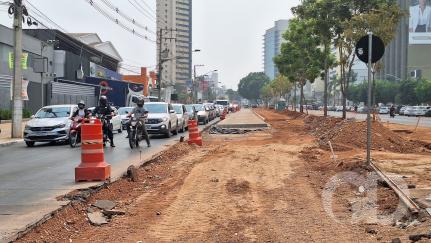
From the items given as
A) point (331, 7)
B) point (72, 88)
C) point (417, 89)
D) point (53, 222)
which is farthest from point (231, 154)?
point (417, 89)

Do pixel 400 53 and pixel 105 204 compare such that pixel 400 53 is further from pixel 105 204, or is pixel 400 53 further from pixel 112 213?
pixel 112 213

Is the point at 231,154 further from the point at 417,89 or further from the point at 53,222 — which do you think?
the point at 417,89

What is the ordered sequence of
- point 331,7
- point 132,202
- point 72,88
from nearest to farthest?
point 132,202 < point 331,7 < point 72,88

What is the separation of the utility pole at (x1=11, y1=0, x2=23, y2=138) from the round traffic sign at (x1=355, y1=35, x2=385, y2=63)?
57.0 ft

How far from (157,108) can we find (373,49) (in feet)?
51.3

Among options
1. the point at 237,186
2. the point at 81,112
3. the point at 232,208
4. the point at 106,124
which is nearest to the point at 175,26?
the point at 81,112

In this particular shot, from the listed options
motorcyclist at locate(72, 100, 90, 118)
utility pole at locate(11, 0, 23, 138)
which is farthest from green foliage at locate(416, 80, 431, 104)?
motorcyclist at locate(72, 100, 90, 118)

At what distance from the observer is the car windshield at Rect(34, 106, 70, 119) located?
2220 cm

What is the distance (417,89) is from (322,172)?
8344 cm

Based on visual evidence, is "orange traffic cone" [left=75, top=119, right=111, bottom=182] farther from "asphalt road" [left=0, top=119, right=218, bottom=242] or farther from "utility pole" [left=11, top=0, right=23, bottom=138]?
"utility pole" [left=11, top=0, right=23, bottom=138]

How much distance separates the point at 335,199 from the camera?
29.8ft

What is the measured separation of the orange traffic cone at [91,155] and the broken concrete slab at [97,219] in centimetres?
335

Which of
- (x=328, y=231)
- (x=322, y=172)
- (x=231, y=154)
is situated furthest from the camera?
(x=231, y=154)

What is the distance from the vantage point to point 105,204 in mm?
8641
